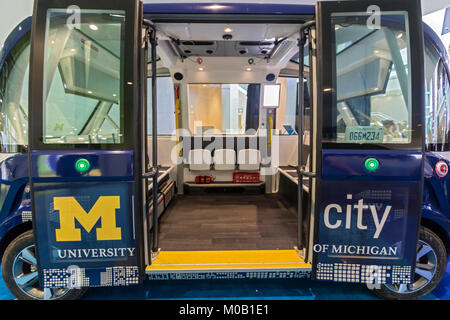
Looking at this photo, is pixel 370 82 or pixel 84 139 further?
pixel 370 82

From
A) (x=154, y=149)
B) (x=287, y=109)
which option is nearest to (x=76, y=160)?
(x=154, y=149)

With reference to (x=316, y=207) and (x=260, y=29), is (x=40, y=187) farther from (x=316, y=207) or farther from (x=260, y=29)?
(x=260, y=29)

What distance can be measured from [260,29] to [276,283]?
95.4 inches

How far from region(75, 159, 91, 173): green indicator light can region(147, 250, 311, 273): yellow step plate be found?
898mm

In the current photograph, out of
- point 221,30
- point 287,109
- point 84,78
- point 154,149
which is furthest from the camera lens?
point 287,109

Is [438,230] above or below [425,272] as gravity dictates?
above

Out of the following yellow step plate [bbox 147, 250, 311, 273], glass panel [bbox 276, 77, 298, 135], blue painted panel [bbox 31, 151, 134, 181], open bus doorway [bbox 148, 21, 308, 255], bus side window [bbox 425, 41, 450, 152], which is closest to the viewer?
blue painted panel [bbox 31, 151, 134, 181]

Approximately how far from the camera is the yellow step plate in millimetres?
1827

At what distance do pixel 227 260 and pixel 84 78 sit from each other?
5.99 ft

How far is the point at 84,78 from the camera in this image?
1.71 m

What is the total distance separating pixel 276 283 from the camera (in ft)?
7.11

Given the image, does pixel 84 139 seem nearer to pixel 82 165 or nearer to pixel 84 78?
pixel 82 165

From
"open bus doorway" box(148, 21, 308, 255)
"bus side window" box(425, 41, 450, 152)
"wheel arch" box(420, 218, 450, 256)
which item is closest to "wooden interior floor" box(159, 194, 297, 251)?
"open bus doorway" box(148, 21, 308, 255)

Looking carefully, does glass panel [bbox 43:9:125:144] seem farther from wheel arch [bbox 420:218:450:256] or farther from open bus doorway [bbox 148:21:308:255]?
wheel arch [bbox 420:218:450:256]
